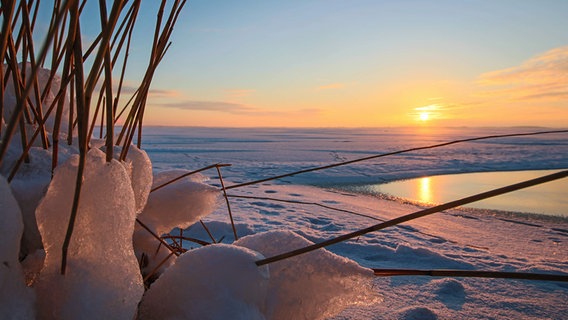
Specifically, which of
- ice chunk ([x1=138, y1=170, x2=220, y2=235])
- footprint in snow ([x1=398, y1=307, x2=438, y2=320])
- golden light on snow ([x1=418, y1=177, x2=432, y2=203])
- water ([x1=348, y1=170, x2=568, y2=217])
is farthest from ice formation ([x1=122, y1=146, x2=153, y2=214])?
golden light on snow ([x1=418, y1=177, x2=432, y2=203])

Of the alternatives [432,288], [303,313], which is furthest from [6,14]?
[432,288]

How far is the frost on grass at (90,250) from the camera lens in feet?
1.33

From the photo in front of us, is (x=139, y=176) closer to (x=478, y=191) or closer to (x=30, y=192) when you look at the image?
(x=30, y=192)

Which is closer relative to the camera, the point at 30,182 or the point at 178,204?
the point at 30,182

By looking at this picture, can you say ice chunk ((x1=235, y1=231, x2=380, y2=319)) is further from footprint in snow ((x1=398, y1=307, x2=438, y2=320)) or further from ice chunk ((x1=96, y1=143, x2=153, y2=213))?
footprint in snow ((x1=398, y1=307, x2=438, y2=320))

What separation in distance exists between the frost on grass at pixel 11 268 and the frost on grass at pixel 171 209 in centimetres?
27

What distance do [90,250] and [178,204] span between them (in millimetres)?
329

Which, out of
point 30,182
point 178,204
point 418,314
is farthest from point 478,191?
point 30,182

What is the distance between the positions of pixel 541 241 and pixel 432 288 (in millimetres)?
1753

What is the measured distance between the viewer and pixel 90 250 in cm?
42

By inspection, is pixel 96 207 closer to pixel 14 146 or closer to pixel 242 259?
pixel 242 259

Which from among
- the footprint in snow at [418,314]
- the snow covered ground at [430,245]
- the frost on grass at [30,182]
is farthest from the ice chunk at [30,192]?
the footprint in snow at [418,314]

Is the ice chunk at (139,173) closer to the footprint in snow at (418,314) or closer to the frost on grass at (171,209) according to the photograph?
the frost on grass at (171,209)

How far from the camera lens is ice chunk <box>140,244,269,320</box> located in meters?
0.47
